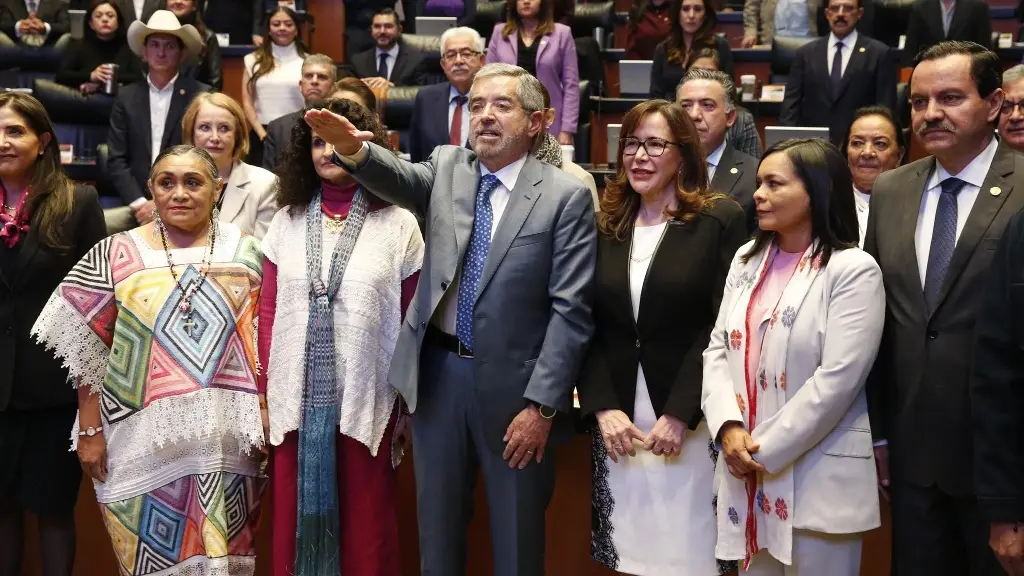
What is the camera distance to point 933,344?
2352 mm

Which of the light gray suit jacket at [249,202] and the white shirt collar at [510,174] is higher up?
the white shirt collar at [510,174]

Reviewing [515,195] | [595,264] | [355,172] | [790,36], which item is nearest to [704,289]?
[595,264]

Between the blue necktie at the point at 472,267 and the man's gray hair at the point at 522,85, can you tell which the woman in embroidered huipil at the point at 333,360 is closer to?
the blue necktie at the point at 472,267

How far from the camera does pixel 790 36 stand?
7523 mm

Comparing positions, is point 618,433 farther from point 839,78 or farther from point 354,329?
point 839,78

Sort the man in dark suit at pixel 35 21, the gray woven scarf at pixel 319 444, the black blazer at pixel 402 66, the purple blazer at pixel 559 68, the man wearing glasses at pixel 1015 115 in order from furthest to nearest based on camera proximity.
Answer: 1. the man in dark suit at pixel 35 21
2. the black blazer at pixel 402 66
3. the purple blazer at pixel 559 68
4. the man wearing glasses at pixel 1015 115
5. the gray woven scarf at pixel 319 444

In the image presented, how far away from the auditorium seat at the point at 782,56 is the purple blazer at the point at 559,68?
5.17 ft

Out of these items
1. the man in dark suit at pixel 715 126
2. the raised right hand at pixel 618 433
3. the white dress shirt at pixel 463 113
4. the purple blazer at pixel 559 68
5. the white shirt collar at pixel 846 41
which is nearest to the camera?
the raised right hand at pixel 618 433

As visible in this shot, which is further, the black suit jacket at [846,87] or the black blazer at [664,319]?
the black suit jacket at [846,87]

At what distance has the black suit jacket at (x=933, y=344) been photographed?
7.64 ft

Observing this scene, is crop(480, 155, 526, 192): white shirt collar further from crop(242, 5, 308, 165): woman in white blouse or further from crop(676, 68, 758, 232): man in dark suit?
crop(242, 5, 308, 165): woman in white blouse

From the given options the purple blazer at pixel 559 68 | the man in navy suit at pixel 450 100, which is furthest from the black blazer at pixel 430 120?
the purple blazer at pixel 559 68

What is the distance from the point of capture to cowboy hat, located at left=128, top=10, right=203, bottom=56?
5.00 m

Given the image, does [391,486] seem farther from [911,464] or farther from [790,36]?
[790,36]
